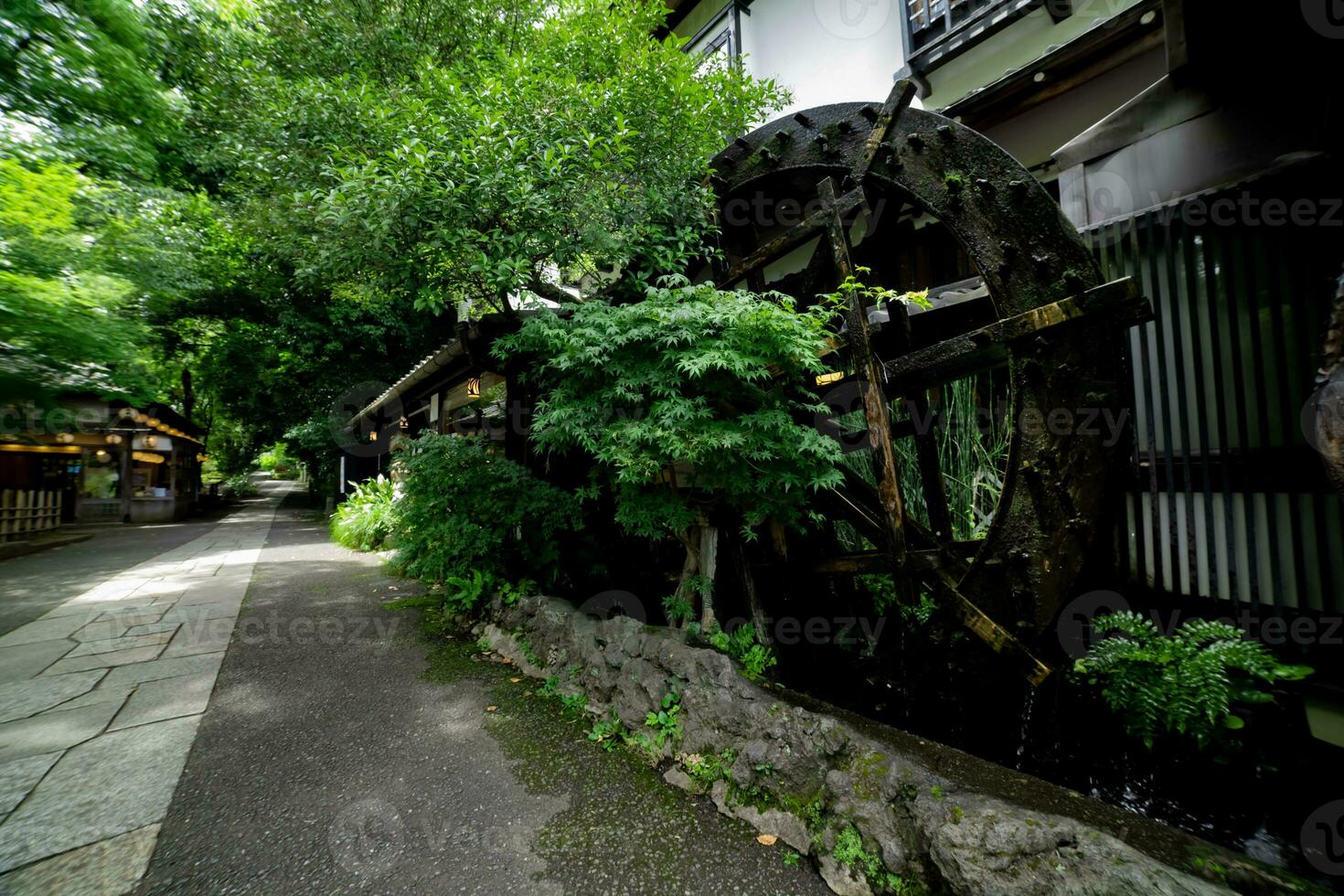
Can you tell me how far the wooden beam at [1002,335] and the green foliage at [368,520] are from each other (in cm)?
780

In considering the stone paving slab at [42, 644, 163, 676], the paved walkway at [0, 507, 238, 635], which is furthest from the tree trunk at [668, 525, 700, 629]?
the paved walkway at [0, 507, 238, 635]

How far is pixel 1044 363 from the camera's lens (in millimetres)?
2881

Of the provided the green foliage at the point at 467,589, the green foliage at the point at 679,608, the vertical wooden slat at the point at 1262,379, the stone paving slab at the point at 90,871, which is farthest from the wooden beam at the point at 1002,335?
the stone paving slab at the point at 90,871

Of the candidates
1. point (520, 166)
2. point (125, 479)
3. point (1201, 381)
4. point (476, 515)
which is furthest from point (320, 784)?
point (125, 479)

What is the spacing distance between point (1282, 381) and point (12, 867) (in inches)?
227

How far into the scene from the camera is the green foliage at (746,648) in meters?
3.18

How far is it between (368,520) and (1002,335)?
9805 mm

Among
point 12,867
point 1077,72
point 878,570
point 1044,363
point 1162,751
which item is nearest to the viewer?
point 12,867

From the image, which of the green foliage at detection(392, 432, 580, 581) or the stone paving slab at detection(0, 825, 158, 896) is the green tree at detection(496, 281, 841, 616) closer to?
the green foliage at detection(392, 432, 580, 581)

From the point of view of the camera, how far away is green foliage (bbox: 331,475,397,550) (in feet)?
28.9

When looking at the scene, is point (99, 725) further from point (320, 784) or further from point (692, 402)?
point (692, 402)

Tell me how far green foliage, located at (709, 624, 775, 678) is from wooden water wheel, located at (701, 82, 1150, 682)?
776 millimetres

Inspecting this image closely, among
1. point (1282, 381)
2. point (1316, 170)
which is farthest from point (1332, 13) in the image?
point (1282, 381)

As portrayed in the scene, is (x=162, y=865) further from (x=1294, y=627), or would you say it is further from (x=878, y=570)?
(x=1294, y=627)
